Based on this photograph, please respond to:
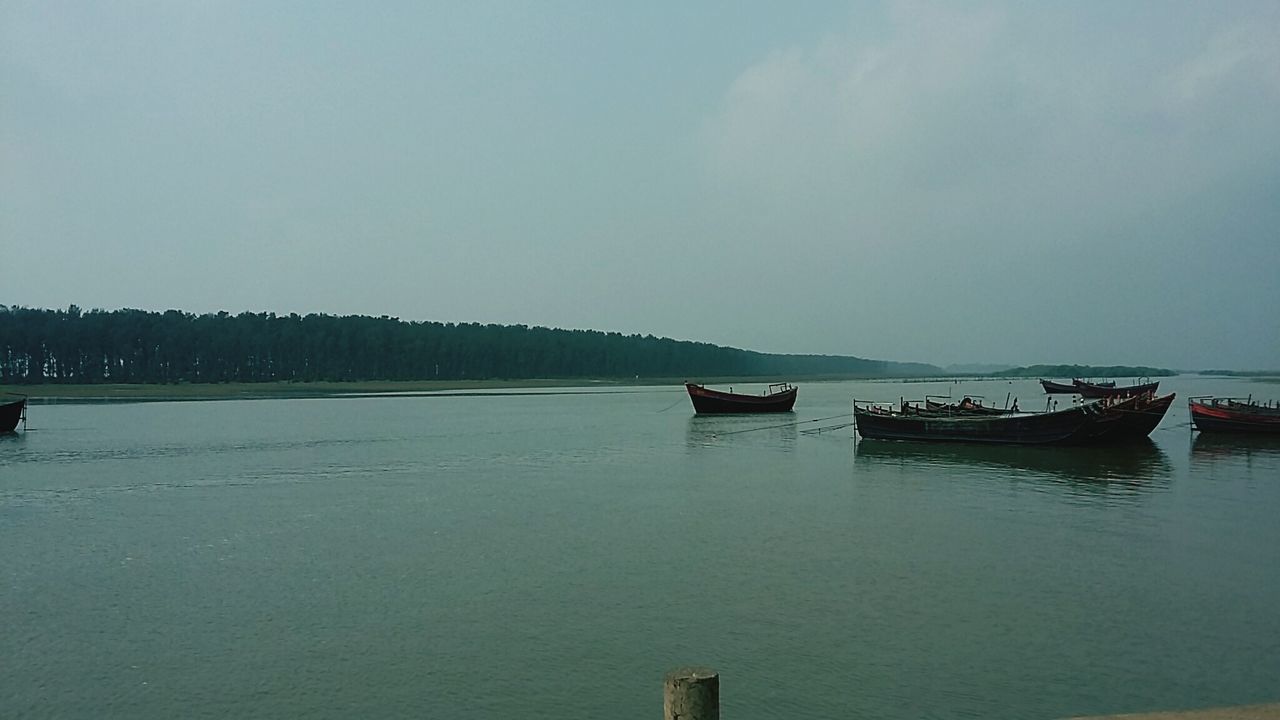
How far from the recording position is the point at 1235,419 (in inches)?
1560

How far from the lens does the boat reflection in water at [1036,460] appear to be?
986 inches

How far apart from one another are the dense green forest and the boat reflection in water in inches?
3795

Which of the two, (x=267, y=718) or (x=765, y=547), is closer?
(x=267, y=718)

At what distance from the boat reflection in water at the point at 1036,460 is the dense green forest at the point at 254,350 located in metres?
96.4

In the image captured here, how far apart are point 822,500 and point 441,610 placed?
11.8 m

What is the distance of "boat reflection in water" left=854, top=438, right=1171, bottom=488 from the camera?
82.2 feet

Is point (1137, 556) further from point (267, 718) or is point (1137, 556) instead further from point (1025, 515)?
point (267, 718)

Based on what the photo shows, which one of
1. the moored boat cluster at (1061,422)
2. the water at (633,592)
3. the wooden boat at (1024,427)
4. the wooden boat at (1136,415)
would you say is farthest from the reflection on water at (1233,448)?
the wooden boat at (1024,427)

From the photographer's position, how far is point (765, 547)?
1507 centimetres

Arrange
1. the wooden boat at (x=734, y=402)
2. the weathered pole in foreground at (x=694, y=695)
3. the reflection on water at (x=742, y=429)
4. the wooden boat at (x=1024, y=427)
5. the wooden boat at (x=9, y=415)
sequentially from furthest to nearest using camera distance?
the wooden boat at (x=734, y=402) < the wooden boat at (x=9, y=415) < the reflection on water at (x=742, y=429) < the wooden boat at (x=1024, y=427) < the weathered pole in foreground at (x=694, y=695)

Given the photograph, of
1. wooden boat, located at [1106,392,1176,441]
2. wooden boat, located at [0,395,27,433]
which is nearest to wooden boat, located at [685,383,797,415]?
wooden boat, located at [1106,392,1176,441]

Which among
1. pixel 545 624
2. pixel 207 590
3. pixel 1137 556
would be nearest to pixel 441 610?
pixel 545 624

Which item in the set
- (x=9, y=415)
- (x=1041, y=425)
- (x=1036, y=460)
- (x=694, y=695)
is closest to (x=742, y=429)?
(x=1041, y=425)

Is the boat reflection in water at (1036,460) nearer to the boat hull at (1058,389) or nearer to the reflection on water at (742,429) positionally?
the reflection on water at (742,429)
